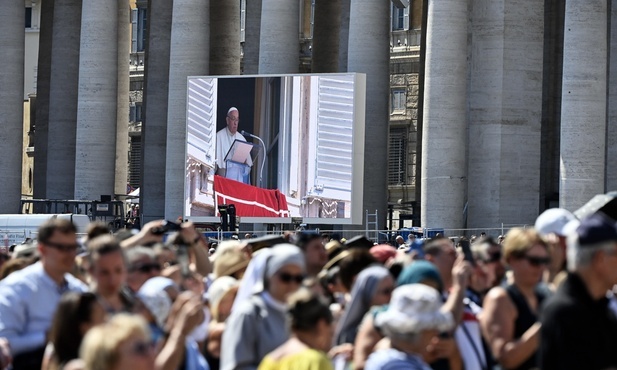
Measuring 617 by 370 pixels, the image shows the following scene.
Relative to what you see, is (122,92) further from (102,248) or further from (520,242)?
(520,242)

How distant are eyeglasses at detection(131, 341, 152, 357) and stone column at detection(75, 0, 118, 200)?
6385 centimetres

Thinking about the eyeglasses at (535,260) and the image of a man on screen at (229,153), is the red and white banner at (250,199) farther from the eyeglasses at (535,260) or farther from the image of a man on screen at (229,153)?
the eyeglasses at (535,260)

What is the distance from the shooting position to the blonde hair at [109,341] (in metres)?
11.5

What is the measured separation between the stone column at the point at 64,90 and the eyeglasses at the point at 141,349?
73.0m

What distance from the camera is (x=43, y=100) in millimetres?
91625

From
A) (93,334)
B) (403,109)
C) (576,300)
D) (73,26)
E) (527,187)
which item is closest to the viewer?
(93,334)

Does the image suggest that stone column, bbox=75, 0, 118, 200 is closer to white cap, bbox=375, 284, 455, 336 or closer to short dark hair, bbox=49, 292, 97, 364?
short dark hair, bbox=49, 292, 97, 364

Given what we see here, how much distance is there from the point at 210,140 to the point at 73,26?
16.9 meters

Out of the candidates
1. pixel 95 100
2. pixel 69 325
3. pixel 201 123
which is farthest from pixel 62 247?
pixel 95 100

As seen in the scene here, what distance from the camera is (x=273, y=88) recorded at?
69938mm

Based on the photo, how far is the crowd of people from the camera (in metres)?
12.8

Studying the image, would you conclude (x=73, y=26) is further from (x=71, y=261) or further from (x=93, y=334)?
(x=93, y=334)

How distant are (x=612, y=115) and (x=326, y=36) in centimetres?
2171

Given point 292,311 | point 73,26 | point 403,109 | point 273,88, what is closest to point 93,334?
point 292,311
